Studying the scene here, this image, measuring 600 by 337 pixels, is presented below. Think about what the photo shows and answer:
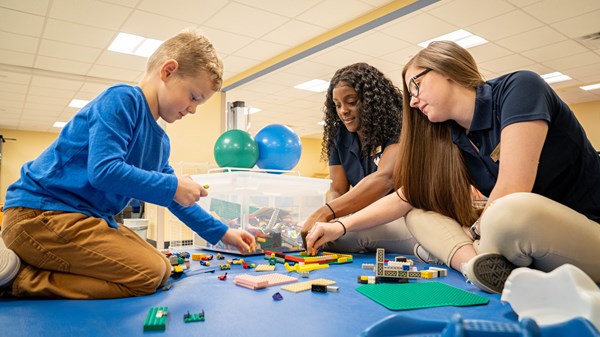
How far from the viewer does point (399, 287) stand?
1.01m

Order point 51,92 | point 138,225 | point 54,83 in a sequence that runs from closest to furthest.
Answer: point 138,225 < point 54,83 < point 51,92

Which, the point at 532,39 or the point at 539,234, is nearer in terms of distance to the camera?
the point at 539,234

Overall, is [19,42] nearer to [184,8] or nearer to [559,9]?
[184,8]

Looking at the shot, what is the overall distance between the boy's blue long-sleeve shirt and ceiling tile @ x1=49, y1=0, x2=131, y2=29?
8.42ft

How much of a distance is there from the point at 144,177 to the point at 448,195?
36.3 inches

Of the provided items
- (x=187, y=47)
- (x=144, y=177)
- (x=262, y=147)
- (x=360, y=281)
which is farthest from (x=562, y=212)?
(x=262, y=147)

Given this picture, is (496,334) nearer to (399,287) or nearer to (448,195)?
(399,287)

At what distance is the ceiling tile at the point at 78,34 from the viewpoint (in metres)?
3.55

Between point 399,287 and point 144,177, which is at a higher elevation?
point 144,177

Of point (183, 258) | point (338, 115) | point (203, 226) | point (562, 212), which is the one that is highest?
point (338, 115)

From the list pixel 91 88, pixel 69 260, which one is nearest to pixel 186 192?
pixel 69 260

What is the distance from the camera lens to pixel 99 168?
0.93m

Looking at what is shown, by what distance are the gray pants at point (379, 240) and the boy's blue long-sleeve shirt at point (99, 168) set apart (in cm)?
92

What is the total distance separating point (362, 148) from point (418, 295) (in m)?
1.04
